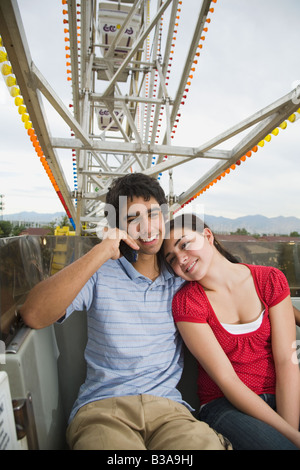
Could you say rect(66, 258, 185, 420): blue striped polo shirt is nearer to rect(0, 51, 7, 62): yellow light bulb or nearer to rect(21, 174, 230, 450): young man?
rect(21, 174, 230, 450): young man

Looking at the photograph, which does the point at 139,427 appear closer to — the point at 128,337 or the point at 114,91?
the point at 128,337

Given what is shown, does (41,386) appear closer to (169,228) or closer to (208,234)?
(169,228)

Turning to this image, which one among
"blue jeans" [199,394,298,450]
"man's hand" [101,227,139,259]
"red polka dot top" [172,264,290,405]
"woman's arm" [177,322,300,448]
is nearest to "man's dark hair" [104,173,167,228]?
"man's hand" [101,227,139,259]

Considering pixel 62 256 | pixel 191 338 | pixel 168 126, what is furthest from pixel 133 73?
pixel 191 338

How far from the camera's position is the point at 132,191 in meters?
1.58

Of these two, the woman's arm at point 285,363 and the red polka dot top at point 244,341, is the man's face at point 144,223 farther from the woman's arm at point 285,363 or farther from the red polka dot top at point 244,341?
the woman's arm at point 285,363

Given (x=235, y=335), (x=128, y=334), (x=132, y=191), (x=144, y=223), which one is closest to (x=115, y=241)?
(x=144, y=223)

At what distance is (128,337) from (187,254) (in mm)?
453

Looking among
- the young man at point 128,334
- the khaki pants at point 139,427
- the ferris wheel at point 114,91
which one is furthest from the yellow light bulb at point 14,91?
the khaki pants at point 139,427

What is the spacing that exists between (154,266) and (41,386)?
2.38 feet

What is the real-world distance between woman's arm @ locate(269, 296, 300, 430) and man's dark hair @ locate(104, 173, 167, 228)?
0.76 metres

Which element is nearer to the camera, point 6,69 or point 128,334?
point 128,334

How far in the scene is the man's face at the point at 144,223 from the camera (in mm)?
1453
